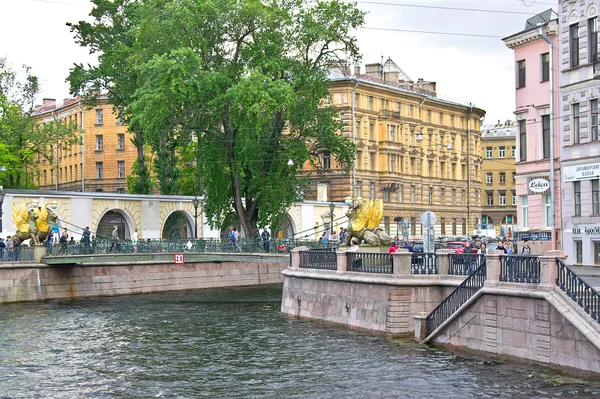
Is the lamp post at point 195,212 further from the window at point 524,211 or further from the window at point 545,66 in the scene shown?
the window at point 545,66

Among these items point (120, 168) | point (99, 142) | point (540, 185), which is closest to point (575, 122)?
point (540, 185)

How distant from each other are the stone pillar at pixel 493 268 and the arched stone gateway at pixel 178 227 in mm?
39081

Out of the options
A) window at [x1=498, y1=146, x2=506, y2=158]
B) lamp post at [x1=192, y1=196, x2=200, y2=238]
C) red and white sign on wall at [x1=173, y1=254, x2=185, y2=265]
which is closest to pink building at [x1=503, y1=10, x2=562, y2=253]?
red and white sign on wall at [x1=173, y1=254, x2=185, y2=265]

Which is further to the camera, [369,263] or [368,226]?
[368,226]

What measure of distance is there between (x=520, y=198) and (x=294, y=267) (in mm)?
16478

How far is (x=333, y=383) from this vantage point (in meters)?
22.9

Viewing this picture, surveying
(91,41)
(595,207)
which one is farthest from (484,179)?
(595,207)

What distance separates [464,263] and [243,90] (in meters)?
21.1

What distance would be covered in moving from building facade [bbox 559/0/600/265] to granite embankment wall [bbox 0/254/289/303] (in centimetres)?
1272

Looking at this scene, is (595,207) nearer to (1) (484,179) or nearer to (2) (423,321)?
(2) (423,321)

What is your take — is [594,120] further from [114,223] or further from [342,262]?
[114,223]

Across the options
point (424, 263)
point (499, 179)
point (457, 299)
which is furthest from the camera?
point (499, 179)

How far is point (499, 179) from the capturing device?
109 metres

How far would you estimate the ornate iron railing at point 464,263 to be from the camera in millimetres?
26625
